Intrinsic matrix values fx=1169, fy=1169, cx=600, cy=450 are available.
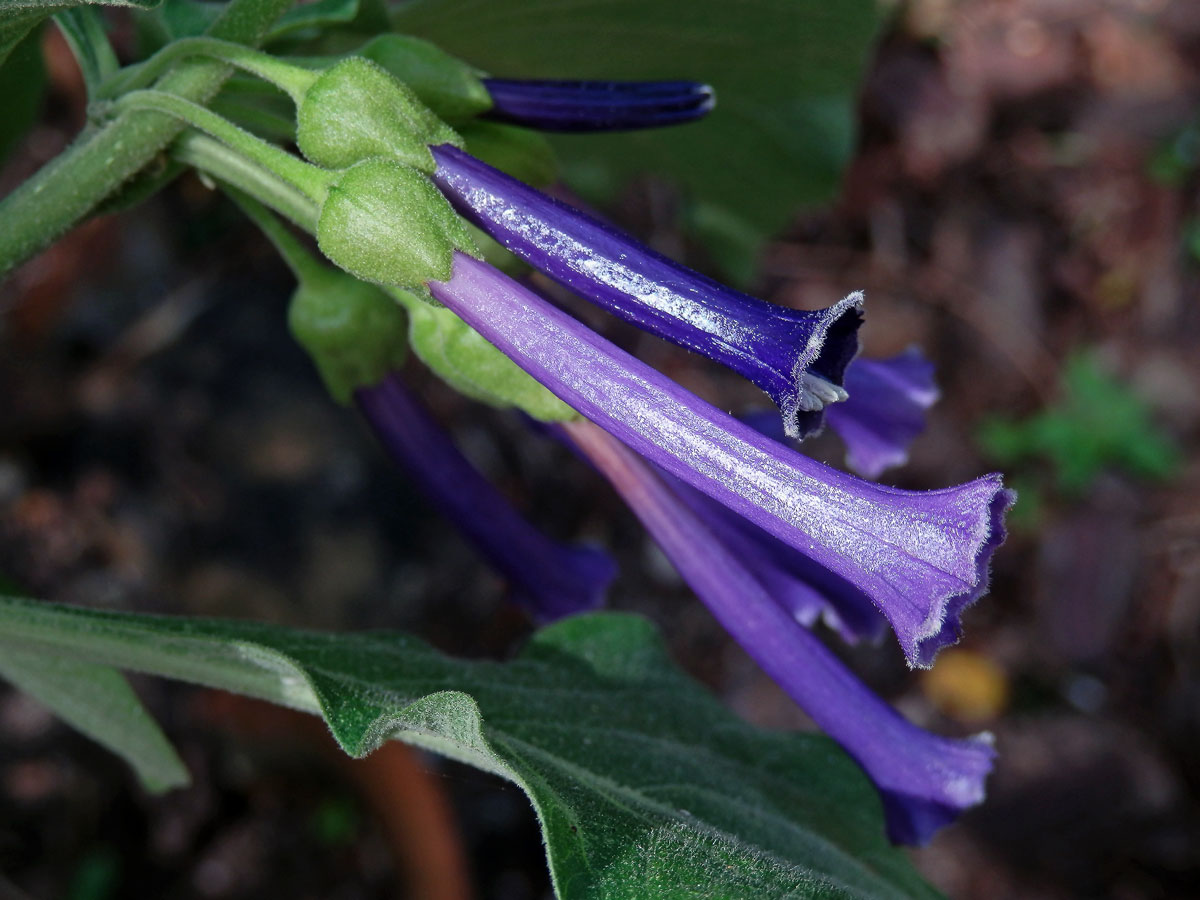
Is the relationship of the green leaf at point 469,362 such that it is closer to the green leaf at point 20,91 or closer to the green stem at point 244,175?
the green stem at point 244,175

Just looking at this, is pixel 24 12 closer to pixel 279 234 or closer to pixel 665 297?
pixel 279 234

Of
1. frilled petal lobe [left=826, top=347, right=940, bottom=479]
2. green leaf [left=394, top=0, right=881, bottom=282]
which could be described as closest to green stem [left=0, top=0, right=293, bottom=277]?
green leaf [left=394, top=0, right=881, bottom=282]

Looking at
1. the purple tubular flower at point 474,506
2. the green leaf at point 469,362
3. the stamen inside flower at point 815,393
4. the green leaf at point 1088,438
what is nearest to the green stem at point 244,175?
the green leaf at point 469,362

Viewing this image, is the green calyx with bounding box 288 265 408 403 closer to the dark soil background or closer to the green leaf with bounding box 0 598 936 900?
the green leaf with bounding box 0 598 936 900

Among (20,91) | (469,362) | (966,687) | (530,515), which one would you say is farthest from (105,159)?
(966,687)

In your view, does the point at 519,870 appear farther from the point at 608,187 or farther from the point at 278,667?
the point at 278,667
